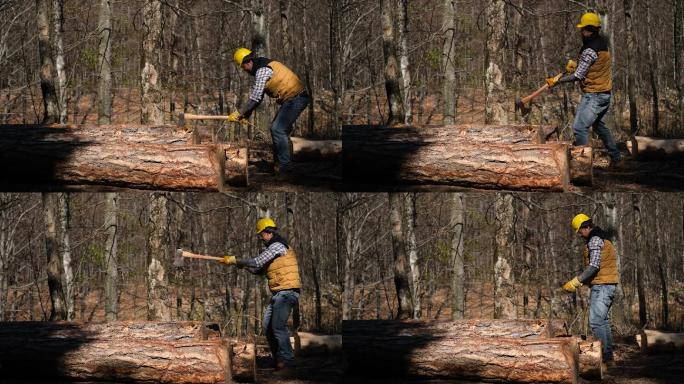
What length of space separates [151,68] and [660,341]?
663 cm

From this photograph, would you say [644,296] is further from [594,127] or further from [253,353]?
[253,353]

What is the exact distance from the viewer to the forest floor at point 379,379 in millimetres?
12000

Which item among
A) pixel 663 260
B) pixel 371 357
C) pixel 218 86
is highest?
pixel 218 86

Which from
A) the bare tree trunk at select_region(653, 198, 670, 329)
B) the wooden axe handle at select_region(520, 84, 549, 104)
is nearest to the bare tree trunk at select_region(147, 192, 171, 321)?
the wooden axe handle at select_region(520, 84, 549, 104)

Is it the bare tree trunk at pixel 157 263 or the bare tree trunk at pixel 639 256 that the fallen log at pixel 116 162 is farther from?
the bare tree trunk at pixel 639 256

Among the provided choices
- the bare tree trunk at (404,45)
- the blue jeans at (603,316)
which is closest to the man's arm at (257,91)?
the bare tree trunk at (404,45)

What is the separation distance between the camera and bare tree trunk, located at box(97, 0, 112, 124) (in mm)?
13953

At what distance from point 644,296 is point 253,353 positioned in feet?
18.4

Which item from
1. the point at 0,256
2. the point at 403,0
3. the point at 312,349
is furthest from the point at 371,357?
the point at 0,256

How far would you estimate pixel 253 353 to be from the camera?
11469 millimetres

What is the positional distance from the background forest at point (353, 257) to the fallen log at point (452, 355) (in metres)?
0.61

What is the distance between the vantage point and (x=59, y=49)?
1411 centimetres

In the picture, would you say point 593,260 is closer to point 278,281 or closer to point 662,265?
point 662,265

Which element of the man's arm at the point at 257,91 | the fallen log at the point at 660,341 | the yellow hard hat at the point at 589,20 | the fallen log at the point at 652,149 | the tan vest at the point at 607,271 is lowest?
the fallen log at the point at 660,341
